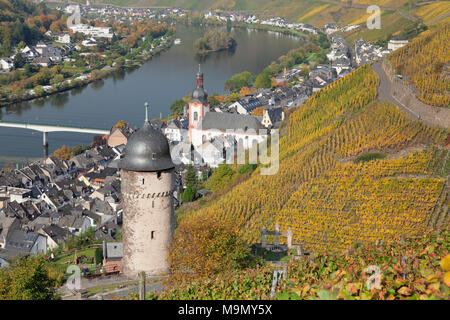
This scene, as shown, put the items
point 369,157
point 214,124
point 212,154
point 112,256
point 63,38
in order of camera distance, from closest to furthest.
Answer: point 112,256
point 369,157
point 212,154
point 214,124
point 63,38

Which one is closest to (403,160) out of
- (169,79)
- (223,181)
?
(223,181)

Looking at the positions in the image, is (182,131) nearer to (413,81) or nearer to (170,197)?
(413,81)

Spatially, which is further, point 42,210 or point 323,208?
point 42,210

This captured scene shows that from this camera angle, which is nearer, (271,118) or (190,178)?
(190,178)

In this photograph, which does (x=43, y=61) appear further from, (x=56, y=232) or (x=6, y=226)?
(x=56, y=232)

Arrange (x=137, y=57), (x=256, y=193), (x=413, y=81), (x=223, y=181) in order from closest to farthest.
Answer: (x=256, y=193)
(x=413, y=81)
(x=223, y=181)
(x=137, y=57)

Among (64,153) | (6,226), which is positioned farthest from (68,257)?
(64,153)

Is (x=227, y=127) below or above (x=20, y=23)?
below
